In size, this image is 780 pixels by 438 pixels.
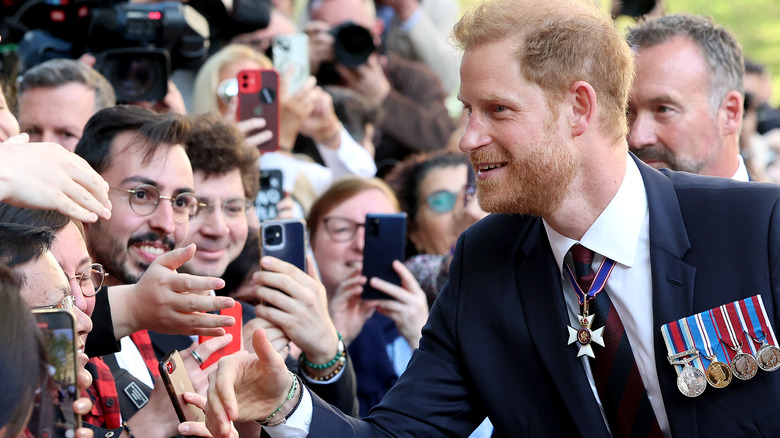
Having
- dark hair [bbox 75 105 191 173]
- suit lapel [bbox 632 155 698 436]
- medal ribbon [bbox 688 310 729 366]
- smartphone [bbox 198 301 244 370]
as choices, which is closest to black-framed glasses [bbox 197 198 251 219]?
dark hair [bbox 75 105 191 173]

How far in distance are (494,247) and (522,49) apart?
2.02ft

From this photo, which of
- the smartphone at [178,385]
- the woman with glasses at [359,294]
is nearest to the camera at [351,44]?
the woman with glasses at [359,294]

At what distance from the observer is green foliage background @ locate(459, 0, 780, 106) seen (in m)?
14.3

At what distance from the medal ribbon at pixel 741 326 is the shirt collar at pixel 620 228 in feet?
0.94

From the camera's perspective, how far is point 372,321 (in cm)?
424

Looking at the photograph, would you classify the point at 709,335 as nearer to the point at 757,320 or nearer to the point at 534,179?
the point at 757,320

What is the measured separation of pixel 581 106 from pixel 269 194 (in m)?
2.02

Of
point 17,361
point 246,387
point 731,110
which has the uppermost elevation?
point 731,110

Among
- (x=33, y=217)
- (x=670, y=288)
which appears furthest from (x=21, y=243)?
(x=670, y=288)

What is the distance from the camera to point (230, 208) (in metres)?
3.83

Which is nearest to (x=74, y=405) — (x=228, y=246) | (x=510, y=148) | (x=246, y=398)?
(x=246, y=398)

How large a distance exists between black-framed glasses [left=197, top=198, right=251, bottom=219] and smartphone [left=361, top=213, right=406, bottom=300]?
Result: 1.66ft

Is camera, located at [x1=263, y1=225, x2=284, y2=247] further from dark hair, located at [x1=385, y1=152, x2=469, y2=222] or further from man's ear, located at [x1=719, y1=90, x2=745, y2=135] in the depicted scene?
dark hair, located at [x1=385, y1=152, x2=469, y2=222]

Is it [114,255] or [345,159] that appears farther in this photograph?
[345,159]
